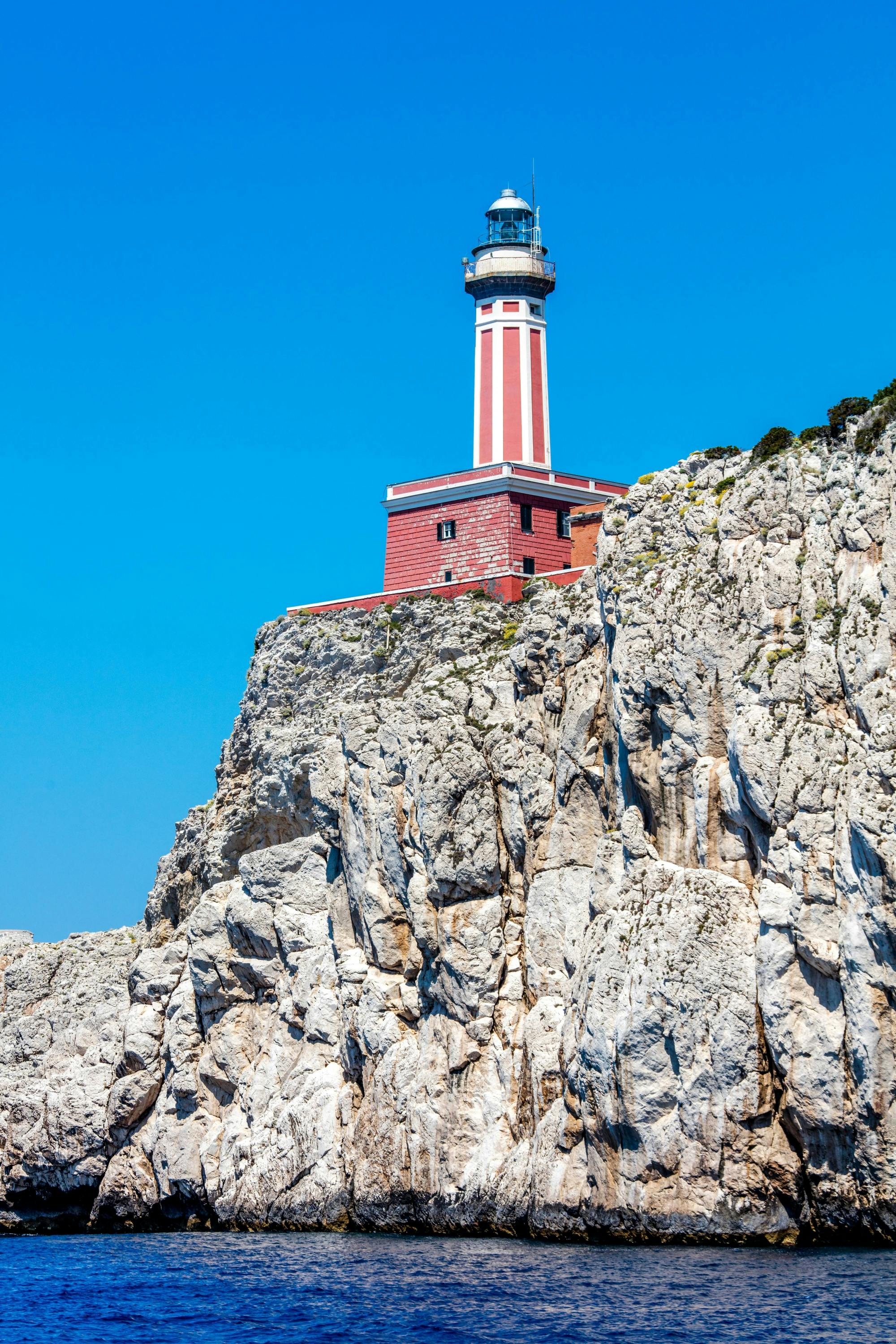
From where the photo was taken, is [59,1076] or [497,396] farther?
[59,1076]

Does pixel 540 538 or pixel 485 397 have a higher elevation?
pixel 485 397

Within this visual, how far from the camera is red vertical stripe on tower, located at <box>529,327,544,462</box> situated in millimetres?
72688

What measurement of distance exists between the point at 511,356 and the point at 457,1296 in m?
39.2

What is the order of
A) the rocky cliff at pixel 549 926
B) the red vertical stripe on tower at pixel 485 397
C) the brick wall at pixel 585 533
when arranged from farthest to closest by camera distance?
the red vertical stripe on tower at pixel 485 397
the brick wall at pixel 585 533
the rocky cliff at pixel 549 926

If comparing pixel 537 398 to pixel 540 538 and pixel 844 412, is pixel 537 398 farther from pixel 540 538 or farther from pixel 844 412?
pixel 844 412

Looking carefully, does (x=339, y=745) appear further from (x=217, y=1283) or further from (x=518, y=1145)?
(x=217, y=1283)

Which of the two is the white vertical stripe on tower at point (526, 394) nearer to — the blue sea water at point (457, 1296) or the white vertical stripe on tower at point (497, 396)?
the white vertical stripe on tower at point (497, 396)

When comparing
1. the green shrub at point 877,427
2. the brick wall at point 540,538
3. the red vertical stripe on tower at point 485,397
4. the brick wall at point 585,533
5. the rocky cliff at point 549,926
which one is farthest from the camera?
the red vertical stripe on tower at point 485,397

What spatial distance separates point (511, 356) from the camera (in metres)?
72.5

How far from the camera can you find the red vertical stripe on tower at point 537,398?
72.7m

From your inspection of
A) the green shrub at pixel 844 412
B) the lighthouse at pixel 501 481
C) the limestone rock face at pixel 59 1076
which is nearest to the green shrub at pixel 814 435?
the green shrub at pixel 844 412

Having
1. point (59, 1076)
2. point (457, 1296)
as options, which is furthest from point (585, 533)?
point (457, 1296)

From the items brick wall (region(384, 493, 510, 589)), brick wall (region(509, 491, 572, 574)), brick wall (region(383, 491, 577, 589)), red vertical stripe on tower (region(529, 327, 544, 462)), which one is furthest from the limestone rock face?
red vertical stripe on tower (region(529, 327, 544, 462))

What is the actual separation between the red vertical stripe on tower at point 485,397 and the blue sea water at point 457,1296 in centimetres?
3045
